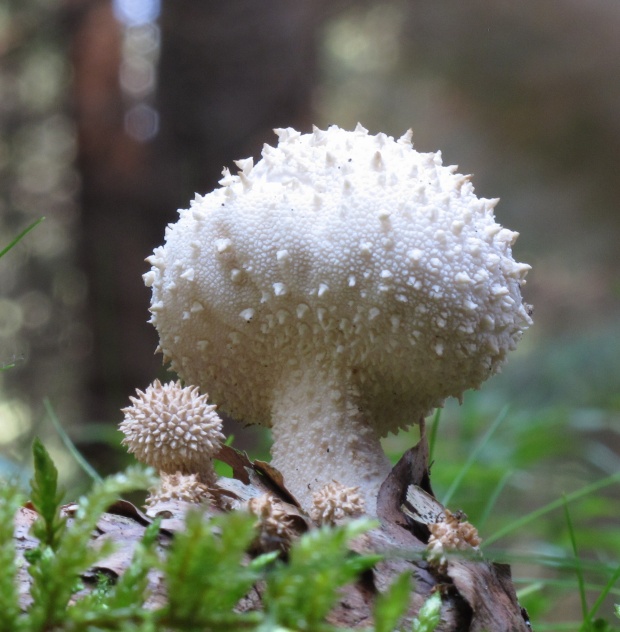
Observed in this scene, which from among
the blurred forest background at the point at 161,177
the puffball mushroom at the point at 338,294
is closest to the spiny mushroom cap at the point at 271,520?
the puffball mushroom at the point at 338,294

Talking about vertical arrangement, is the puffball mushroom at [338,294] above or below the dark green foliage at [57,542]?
above

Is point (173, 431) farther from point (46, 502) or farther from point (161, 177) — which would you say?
point (161, 177)

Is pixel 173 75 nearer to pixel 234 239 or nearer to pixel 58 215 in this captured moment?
pixel 58 215

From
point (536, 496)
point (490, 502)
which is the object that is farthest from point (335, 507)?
point (536, 496)

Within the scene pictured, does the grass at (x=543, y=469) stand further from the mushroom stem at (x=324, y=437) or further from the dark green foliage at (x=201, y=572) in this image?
the dark green foliage at (x=201, y=572)

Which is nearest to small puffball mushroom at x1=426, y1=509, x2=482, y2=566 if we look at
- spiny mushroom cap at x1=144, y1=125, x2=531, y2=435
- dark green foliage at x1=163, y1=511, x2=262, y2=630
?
spiny mushroom cap at x1=144, y1=125, x2=531, y2=435

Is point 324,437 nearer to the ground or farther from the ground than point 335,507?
farther from the ground
